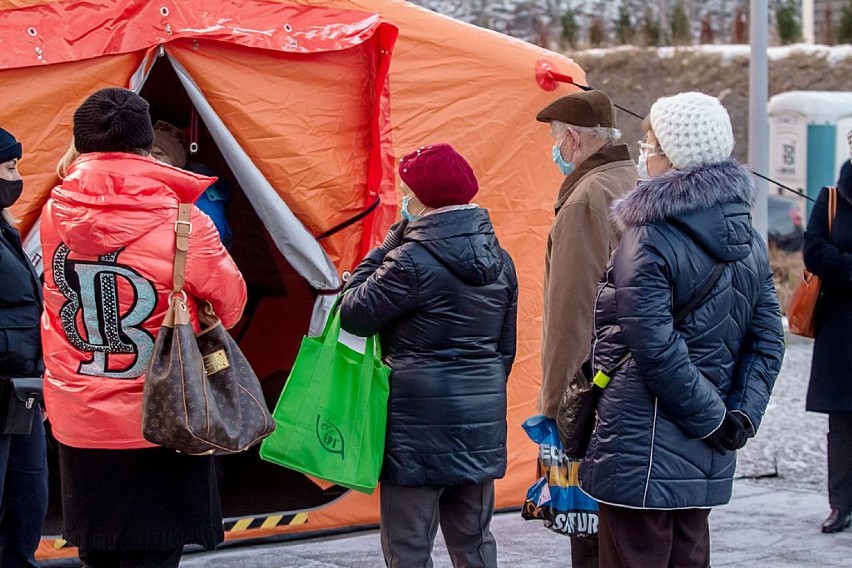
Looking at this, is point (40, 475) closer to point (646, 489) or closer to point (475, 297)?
point (475, 297)

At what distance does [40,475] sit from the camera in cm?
448

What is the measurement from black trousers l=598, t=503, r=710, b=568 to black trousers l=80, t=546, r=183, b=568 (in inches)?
52.5

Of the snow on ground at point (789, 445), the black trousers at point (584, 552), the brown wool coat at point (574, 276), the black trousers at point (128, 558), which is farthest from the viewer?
the snow on ground at point (789, 445)

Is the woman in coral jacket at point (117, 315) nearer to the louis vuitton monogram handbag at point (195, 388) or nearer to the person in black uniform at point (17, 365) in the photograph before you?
the louis vuitton monogram handbag at point (195, 388)

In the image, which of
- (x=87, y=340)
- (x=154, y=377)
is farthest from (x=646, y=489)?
(x=87, y=340)

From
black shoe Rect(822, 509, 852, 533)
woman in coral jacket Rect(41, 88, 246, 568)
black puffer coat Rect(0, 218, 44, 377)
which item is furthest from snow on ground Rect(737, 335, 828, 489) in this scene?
black puffer coat Rect(0, 218, 44, 377)

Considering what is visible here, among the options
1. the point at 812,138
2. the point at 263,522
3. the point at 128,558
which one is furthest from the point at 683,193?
the point at 812,138

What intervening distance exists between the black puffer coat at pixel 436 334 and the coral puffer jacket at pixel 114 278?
586 mm

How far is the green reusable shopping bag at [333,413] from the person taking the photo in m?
4.25

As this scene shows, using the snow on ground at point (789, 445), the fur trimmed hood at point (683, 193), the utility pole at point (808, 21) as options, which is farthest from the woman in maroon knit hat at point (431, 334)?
the utility pole at point (808, 21)

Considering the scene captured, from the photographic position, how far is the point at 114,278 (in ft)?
12.3

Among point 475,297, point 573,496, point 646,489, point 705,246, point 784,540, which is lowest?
point 784,540

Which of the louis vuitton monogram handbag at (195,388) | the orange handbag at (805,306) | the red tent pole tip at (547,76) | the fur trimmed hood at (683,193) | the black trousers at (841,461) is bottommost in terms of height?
the black trousers at (841,461)

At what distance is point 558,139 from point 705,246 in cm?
145
